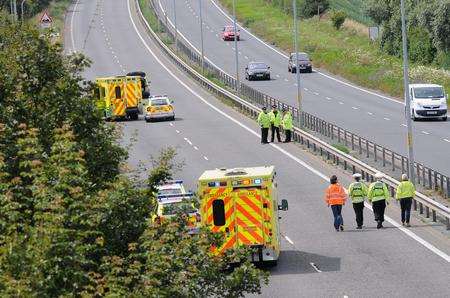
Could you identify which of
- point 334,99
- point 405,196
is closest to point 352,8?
point 334,99

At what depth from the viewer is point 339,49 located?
95000 mm

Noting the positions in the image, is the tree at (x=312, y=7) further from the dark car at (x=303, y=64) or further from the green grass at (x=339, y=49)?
the dark car at (x=303, y=64)

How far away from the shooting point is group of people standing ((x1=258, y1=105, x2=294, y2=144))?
4797 centimetres

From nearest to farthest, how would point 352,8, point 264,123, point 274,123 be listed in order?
point 264,123 → point 274,123 → point 352,8

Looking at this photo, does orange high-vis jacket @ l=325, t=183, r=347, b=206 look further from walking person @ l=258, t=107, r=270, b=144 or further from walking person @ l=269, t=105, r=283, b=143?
walking person @ l=269, t=105, r=283, b=143

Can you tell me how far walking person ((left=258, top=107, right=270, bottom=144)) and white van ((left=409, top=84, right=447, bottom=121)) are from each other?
12638 millimetres

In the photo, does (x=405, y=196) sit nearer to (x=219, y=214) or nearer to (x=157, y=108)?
(x=219, y=214)

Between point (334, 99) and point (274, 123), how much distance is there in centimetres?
2345

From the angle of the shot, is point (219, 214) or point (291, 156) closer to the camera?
point (219, 214)

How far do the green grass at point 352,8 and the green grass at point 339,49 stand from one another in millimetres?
4288

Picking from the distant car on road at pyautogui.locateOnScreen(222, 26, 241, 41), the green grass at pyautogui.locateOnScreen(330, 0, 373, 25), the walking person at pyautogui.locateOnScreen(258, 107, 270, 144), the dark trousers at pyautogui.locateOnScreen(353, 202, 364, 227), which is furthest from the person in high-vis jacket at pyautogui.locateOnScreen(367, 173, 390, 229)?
the green grass at pyautogui.locateOnScreen(330, 0, 373, 25)

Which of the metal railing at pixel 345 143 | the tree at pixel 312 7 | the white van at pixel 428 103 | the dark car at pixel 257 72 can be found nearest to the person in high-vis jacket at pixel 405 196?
the metal railing at pixel 345 143

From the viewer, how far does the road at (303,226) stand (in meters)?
24.6

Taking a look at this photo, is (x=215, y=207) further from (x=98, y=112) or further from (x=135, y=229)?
(x=135, y=229)
